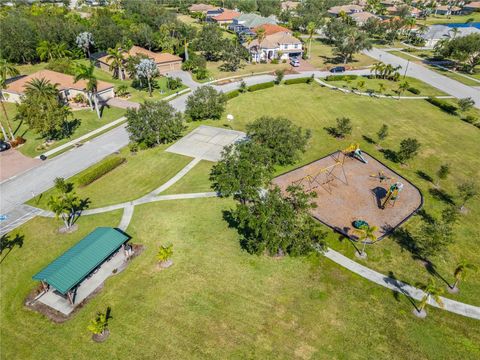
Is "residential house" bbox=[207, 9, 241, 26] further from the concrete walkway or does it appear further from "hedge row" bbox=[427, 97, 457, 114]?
the concrete walkway

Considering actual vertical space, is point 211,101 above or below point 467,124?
above

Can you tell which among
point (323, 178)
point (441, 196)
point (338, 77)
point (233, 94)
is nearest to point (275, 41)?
point (338, 77)

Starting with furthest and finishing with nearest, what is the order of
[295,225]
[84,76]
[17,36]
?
1. [17,36]
2. [84,76]
3. [295,225]

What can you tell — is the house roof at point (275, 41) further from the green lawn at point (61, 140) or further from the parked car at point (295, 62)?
the green lawn at point (61, 140)

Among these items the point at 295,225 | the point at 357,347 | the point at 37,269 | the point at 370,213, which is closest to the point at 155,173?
the point at 37,269

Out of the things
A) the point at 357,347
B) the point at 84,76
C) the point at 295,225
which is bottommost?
the point at 357,347

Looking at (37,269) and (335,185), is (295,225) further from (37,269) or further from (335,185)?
(37,269)
